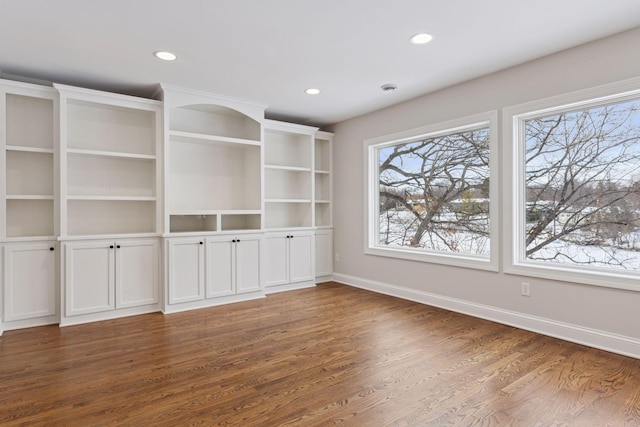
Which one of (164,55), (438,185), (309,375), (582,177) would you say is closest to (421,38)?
(582,177)

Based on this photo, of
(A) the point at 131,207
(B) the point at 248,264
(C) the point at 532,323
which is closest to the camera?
(C) the point at 532,323

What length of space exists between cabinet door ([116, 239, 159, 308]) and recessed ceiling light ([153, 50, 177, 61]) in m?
1.89

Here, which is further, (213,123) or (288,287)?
(288,287)

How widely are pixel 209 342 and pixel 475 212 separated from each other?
2.98 meters

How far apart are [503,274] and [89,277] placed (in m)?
4.11

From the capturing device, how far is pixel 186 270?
13.5 ft

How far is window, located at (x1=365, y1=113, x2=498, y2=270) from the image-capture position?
388 centimetres

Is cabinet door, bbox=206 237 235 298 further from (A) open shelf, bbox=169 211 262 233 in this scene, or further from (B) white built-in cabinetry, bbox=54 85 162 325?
(B) white built-in cabinetry, bbox=54 85 162 325

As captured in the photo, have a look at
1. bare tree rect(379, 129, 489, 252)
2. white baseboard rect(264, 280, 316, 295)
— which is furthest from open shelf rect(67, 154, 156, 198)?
bare tree rect(379, 129, 489, 252)

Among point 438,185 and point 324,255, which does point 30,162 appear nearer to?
point 324,255

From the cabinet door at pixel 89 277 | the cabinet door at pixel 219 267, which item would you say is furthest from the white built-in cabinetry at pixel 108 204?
the cabinet door at pixel 219 267

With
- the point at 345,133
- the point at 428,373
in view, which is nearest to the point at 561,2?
the point at 428,373

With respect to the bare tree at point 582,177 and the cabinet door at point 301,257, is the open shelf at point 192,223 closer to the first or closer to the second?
the cabinet door at point 301,257

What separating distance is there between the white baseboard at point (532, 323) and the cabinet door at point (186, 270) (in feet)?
7.70
